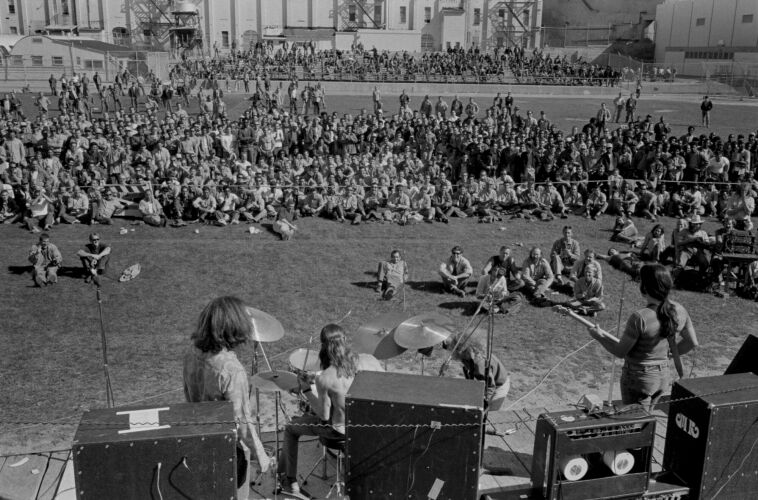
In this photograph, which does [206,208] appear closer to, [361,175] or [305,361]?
[361,175]

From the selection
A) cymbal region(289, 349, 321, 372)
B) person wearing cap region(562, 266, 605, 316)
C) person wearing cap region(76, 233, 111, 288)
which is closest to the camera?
cymbal region(289, 349, 321, 372)

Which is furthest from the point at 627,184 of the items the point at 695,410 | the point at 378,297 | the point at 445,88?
the point at 445,88

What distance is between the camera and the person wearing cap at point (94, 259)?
13059mm

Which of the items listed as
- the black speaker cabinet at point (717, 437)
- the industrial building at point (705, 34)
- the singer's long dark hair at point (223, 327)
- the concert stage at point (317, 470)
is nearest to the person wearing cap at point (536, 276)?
the concert stage at point (317, 470)

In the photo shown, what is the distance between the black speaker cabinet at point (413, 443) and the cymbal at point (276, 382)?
1.32 metres

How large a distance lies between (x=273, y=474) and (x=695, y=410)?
337cm

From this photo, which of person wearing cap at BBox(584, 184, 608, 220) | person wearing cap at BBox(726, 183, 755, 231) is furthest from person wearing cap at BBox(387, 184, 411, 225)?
person wearing cap at BBox(726, 183, 755, 231)

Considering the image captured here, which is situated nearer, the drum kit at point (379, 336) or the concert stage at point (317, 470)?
the concert stage at point (317, 470)

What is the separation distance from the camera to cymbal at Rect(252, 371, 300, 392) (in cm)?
607

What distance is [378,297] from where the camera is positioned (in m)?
12.5

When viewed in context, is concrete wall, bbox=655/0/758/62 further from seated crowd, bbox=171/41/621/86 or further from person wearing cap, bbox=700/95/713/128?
person wearing cap, bbox=700/95/713/128

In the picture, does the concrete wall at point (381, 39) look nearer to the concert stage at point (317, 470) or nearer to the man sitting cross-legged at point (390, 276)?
the man sitting cross-legged at point (390, 276)

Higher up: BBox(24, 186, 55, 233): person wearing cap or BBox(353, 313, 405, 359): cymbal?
BBox(353, 313, 405, 359): cymbal

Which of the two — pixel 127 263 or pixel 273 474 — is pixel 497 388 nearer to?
pixel 273 474
